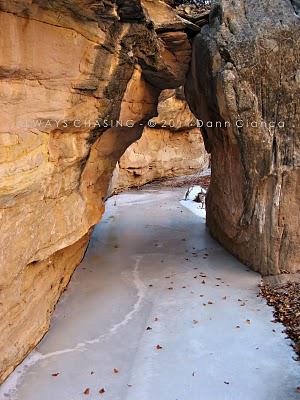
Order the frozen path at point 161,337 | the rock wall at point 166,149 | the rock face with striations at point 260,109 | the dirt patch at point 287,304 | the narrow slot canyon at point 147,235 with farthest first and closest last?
the rock wall at point 166,149
the rock face with striations at point 260,109
the dirt patch at point 287,304
the narrow slot canyon at point 147,235
the frozen path at point 161,337

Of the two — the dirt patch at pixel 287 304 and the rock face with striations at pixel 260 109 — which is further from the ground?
the rock face with striations at pixel 260 109

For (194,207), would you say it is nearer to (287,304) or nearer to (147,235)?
(147,235)

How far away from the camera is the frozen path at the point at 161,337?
614 cm

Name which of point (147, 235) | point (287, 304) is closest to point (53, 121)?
point (287, 304)

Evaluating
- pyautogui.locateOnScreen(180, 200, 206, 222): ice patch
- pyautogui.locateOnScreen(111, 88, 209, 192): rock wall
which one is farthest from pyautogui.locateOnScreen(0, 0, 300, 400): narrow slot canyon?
pyautogui.locateOnScreen(111, 88, 209, 192): rock wall

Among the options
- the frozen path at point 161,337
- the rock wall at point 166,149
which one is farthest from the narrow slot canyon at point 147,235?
the rock wall at point 166,149

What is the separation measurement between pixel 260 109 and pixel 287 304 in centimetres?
444

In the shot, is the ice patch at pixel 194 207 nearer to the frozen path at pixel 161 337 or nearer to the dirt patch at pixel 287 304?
the frozen path at pixel 161 337

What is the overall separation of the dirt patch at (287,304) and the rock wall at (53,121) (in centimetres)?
444

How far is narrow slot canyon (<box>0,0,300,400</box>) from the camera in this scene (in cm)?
629

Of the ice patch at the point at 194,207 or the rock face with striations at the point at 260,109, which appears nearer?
the rock face with striations at the point at 260,109

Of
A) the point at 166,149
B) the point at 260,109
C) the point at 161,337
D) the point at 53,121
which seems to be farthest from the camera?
the point at 166,149

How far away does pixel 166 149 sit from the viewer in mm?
26562

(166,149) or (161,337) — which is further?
(166,149)
